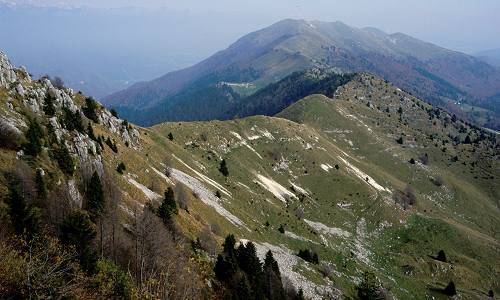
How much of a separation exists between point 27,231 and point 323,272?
4945cm

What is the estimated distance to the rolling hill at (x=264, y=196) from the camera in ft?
129

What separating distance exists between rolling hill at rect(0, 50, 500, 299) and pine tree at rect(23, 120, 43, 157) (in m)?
0.27

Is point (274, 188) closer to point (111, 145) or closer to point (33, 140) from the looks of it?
point (111, 145)

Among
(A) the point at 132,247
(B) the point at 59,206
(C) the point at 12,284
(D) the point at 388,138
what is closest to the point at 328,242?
(A) the point at 132,247

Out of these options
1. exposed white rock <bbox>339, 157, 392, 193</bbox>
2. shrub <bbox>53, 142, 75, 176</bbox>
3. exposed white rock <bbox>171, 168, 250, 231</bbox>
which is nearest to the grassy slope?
exposed white rock <bbox>339, 157, 392, 193</bbox>

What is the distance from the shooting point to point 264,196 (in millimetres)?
91375

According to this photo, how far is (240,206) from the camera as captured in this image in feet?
265

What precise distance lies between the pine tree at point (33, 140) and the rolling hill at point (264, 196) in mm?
268

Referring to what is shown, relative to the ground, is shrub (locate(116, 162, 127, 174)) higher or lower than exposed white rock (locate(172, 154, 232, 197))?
higher

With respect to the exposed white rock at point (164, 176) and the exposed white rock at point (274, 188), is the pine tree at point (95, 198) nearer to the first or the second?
the exposed white rock at point (164, 176)

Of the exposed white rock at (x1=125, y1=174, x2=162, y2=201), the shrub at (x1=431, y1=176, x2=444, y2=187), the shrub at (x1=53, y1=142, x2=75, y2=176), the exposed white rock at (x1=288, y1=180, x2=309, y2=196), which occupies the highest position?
the shrub at (x1=53, y1=142, x2=75, y2=176)

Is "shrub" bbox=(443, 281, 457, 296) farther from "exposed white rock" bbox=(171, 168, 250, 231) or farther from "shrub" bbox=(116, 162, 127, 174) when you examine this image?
"shrub" bbox=(116, 162, 127, 174)

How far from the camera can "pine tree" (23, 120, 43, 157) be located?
139 ft

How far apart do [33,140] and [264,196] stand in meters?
56.0
